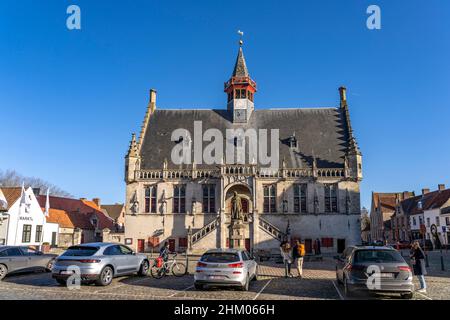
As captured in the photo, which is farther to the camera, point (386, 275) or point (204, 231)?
point (204, 231)

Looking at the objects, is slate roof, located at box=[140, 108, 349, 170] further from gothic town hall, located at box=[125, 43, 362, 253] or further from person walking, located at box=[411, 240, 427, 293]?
person walking, located at box=[411, 240, 427, 293]

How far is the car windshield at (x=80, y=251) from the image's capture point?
44.0 ft

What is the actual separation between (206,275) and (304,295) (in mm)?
3378

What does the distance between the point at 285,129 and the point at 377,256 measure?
28646 mm

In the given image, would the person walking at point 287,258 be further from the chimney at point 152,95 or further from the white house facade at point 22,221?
the chimney at point 152,95

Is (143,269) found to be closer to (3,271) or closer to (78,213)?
(3,271)

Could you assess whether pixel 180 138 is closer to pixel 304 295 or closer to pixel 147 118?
pixel 147 118

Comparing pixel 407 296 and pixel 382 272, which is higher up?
pixel 382 272

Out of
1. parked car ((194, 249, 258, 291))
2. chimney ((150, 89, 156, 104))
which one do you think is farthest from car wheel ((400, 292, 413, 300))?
chimney ((150, 89, 156, 104))

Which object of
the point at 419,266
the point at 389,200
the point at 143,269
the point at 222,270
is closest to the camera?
the point at 222,270

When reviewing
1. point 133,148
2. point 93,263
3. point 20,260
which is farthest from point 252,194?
point 93,263

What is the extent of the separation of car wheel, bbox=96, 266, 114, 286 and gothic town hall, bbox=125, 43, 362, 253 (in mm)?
18360

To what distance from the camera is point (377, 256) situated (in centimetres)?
1102
